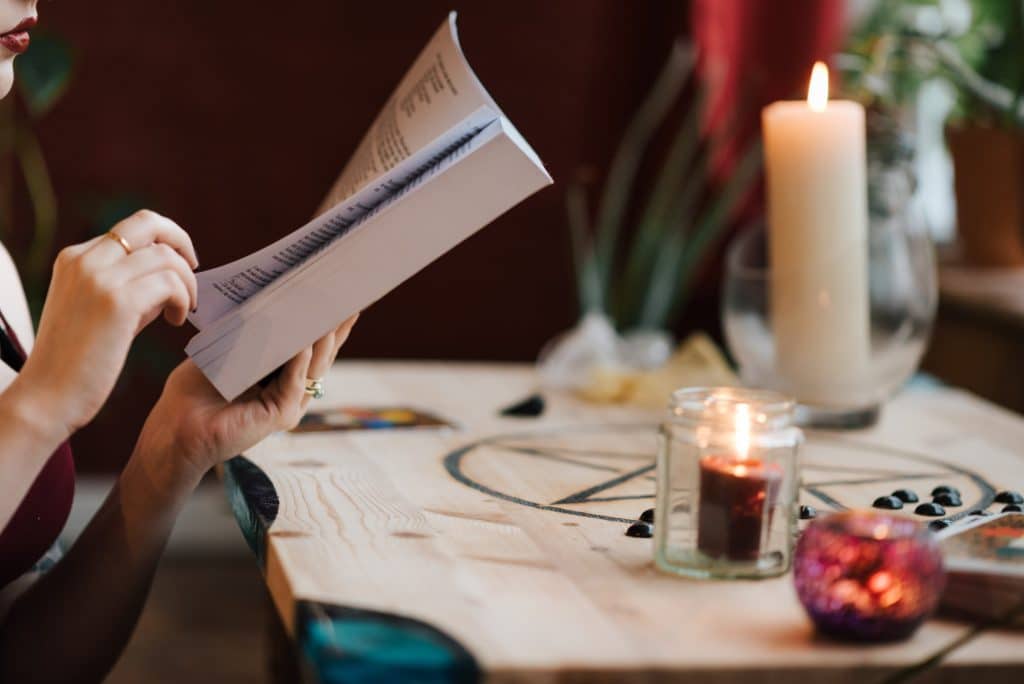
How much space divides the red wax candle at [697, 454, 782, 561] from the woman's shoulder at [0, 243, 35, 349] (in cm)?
65

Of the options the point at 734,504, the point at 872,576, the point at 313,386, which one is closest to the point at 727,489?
the point at 734,504

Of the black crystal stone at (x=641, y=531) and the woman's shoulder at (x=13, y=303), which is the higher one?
the woman's shoulder at (x=13, y=303)

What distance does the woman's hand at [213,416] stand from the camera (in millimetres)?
1002

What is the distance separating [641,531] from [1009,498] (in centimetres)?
32

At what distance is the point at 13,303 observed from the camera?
1.15 metres

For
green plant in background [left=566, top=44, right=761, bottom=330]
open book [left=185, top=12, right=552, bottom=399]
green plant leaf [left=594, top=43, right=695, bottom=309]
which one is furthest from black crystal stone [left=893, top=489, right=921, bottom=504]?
green plant leaf [left=594, top=43, right=695, bottom=309]

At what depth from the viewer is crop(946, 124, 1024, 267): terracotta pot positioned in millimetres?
2080

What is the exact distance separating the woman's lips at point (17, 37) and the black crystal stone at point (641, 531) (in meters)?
0.55

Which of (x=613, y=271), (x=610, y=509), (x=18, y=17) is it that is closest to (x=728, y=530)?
(x=610, y=509)

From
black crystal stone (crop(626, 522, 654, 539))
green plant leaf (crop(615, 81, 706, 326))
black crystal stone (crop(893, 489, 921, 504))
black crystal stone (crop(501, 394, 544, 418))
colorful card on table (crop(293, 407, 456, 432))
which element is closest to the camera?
black crystal stone (crop(626, 522, 654, 539))

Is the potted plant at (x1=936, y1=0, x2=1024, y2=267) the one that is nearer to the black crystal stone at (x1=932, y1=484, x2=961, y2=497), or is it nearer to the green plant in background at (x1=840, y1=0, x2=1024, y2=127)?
the green plant in background at (x1=840, y1=0, x2=1024, y2=127)

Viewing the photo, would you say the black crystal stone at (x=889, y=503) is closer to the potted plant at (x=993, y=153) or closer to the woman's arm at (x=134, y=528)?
the woman's arm at (x=134, y=528)

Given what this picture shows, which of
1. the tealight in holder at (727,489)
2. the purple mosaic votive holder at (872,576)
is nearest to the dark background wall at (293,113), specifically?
the tealight in holder at (727,489)

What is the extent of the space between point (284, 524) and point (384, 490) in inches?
5.2
